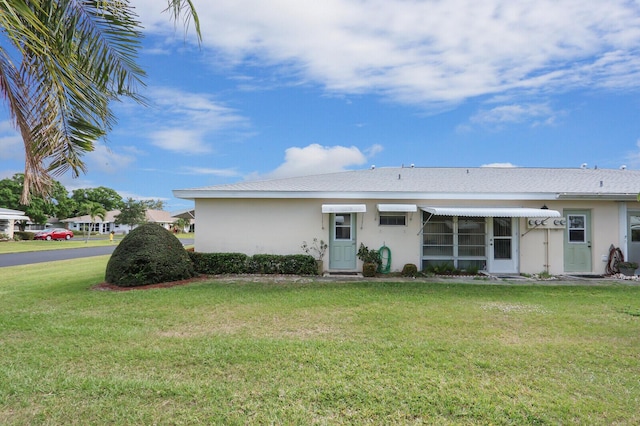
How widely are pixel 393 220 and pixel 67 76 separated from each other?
10.7 meters

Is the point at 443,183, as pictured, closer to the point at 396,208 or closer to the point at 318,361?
the point at 396,208

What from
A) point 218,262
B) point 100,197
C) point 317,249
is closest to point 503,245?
point 317,249

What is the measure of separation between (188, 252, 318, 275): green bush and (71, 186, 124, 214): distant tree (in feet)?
237

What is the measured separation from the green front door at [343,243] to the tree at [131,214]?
57730 millimetres

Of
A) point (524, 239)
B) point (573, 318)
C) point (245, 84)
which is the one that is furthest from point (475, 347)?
point (245, 84)

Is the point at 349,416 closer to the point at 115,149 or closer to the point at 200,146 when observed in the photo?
the point at 115,149

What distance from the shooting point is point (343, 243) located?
13211mm

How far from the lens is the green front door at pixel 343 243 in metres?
13.2

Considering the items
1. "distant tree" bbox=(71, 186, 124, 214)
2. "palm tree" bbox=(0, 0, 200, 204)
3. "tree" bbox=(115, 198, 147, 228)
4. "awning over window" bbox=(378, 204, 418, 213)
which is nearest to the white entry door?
"awning over window" bbox=(378, 204, 418, 213)

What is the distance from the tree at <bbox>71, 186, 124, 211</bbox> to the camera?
7531 centimetres

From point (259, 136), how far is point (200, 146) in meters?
2.67

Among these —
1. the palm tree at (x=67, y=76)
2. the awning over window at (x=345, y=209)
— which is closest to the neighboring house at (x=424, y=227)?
the awning over window at (x=345, y=209)

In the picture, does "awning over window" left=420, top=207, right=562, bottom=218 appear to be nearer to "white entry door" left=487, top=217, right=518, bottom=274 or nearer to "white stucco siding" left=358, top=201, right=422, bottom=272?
"white entry door" left=487, top=217, right=518, bottom=274

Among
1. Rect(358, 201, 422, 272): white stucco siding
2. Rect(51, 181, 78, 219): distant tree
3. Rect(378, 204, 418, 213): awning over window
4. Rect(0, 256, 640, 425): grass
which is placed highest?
Rect(51, 181, 78, 219): distant tree
